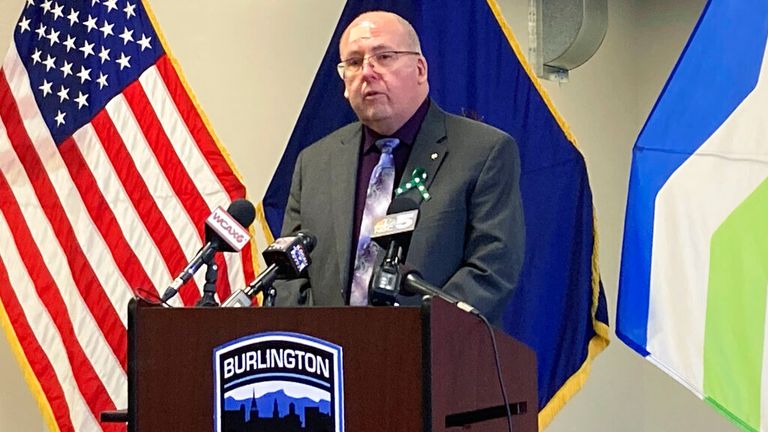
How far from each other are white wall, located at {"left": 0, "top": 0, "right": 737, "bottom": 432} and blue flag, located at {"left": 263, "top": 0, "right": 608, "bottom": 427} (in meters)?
0.45

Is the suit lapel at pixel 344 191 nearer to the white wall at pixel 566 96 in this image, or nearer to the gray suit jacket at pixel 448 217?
the gray suit jacket at pixel 448 217

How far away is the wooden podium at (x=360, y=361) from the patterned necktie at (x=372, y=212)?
2.02ft

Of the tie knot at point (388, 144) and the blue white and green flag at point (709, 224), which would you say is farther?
the tie knot at point (388, 144)

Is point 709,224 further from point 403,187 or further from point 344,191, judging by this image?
point 344,191

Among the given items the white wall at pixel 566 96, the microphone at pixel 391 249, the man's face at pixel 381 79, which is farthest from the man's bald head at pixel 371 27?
the white wall at pixel 566 96

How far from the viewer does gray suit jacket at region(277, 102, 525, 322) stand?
7.06ft

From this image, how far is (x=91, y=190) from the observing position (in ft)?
10.7

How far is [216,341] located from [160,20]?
98.5 inches

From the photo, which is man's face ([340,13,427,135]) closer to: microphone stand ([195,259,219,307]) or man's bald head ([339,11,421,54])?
man's bald head ([339,11,421,54])

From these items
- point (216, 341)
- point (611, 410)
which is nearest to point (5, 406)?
point (216, 341)

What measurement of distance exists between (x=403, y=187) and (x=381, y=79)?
293 mm

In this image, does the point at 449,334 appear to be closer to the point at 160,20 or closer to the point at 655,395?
the point at 160,20

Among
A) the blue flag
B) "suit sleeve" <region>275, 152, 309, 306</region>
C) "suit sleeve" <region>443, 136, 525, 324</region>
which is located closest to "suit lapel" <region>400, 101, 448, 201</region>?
"suit sleeve" <region>443, 136, 525, 324</region>

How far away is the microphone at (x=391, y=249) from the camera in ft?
5.07
